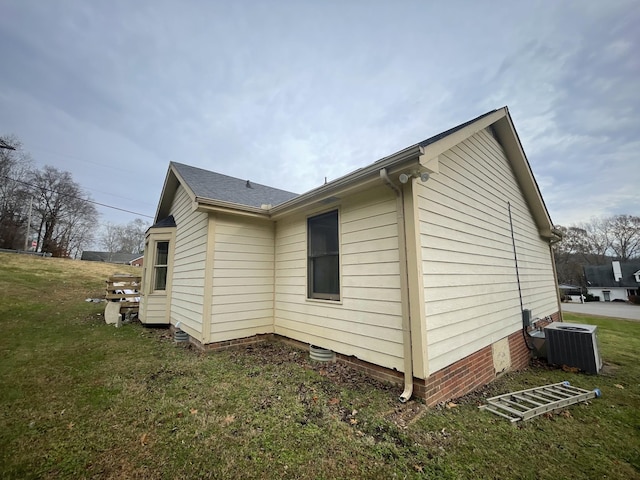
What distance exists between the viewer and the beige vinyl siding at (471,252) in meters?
3.45

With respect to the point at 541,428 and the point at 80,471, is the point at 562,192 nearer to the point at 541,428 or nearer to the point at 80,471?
the point at 541,428

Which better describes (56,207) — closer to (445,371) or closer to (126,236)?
(126,236)

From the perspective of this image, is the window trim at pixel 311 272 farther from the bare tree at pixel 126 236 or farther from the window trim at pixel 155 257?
the bare tree at pixel 126 236

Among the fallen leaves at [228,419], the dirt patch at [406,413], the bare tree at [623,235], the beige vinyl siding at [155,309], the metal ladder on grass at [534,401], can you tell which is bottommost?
the metal ladder on grass at [534,401]

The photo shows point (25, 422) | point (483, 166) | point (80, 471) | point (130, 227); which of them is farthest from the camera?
point (130, 227)

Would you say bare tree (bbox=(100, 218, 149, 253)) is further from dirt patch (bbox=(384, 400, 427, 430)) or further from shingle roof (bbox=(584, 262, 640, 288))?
shingle roof (bbox=(584, 262, 640, 288))

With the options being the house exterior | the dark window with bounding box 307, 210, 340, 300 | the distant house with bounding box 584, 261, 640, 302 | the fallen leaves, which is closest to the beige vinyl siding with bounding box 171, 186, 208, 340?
the house exterior

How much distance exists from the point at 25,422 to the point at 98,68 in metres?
12.5

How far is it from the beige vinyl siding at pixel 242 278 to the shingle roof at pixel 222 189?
57 cm

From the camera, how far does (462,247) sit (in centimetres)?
419

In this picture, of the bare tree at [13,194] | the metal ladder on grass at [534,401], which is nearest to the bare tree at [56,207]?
the bare tree at [13,194]

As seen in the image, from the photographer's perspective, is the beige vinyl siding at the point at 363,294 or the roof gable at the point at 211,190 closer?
the beige vinyl siding at the point at 363,294

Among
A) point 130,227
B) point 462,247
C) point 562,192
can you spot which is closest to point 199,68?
point 462,247

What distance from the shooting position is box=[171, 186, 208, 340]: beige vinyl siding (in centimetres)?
535
